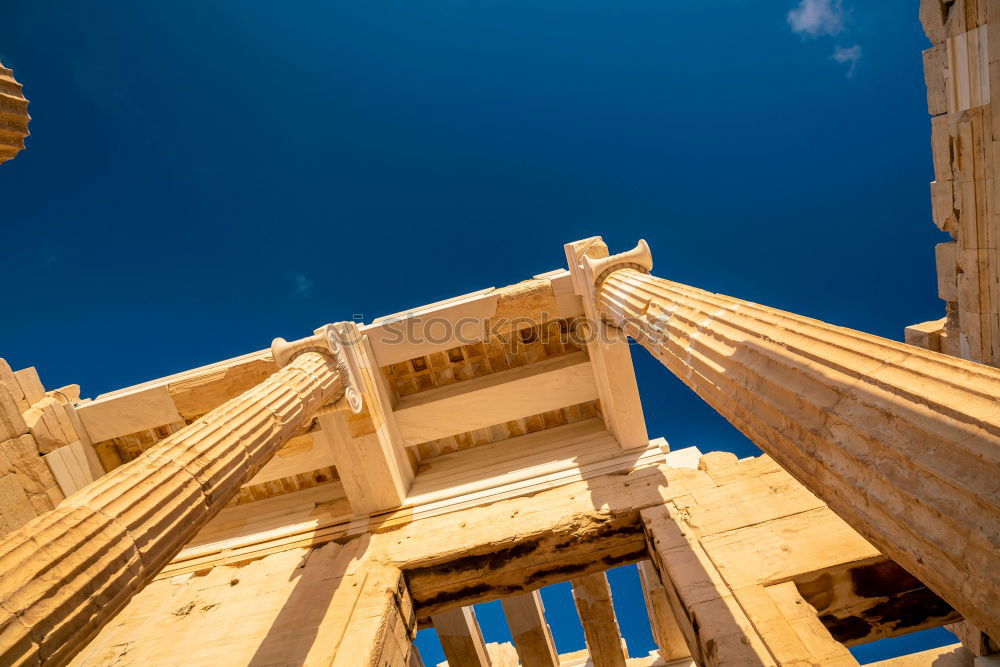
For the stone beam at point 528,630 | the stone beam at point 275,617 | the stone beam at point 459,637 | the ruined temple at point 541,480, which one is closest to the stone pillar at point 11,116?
the ruined temple at point 541,480

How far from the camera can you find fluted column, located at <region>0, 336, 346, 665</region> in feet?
Answer: 8.11

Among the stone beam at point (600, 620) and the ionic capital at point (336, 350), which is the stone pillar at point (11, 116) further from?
the stone beam at point (600, 620)

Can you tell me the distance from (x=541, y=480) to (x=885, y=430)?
595 cm

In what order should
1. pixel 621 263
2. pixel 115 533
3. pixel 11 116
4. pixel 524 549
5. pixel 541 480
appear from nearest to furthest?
1. pixel 115 533
2. pixel 11 116
3. pixel 524 549
4. pixel 621 263
5. pixel 541 480

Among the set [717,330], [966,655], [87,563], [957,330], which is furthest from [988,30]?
[87,563]

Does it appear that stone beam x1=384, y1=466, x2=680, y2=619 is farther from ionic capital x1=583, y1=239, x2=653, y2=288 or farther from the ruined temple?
ionic capital x1=583, y1=239, x2=653, y2=288

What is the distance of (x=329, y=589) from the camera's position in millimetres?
6207

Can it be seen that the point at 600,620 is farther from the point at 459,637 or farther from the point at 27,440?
the point at 27,440

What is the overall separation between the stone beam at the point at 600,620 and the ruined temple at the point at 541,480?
0.05 meters

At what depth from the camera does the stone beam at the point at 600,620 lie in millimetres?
9156

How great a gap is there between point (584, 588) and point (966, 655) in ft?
17.8

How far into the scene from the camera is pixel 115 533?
10.0ft

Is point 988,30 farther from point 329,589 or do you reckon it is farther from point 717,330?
point 329,589

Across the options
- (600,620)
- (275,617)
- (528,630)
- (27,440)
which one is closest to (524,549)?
(275,617)
